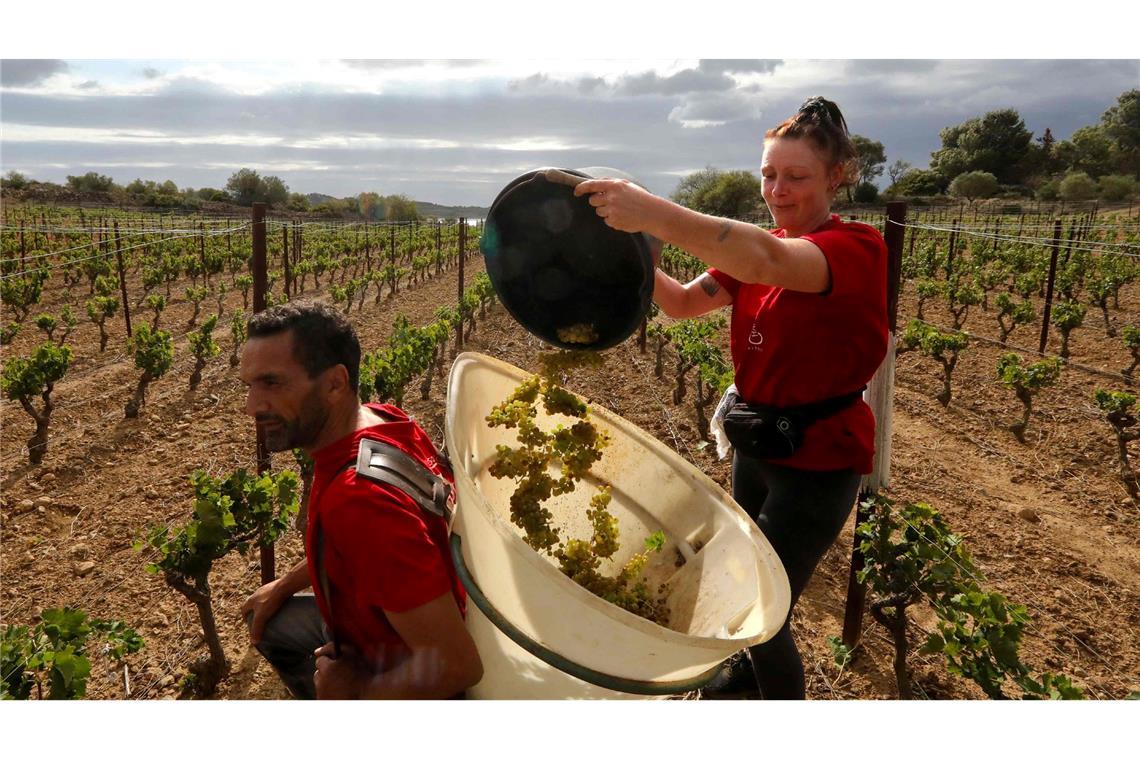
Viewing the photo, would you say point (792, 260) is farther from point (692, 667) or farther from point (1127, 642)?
point (1127, 642)

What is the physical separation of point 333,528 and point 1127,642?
4.88 meters

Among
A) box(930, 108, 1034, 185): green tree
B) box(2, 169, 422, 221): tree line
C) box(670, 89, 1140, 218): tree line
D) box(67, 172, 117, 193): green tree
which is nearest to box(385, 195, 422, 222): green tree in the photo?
box(2, 169, 422, 221): tree line

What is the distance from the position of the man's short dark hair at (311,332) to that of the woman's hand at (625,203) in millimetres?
912

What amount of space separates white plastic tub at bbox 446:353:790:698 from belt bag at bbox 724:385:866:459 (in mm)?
292

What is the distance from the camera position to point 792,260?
1.75 meters

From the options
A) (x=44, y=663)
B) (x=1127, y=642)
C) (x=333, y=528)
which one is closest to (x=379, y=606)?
(x=333, y=528)

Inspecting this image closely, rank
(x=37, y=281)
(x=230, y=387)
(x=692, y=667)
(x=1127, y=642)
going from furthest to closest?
1. (x=37, y=281)
2. (x=230, y=387)
3. (x=1127, y=642)
4. (x=692, y=667)

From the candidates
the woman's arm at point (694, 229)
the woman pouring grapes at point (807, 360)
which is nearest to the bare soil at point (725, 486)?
the woman pouring grapes at point (807, 360)

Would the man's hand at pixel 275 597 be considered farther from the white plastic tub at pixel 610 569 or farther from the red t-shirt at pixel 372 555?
the white plastic tub at pixel 610 569

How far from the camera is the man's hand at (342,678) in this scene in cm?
193

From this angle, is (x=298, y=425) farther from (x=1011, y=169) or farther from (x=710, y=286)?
(x=1011, y=169)

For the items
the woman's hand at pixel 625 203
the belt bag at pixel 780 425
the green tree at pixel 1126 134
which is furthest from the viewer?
the green tree at pixel 1126 134

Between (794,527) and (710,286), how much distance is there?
0.91 meters

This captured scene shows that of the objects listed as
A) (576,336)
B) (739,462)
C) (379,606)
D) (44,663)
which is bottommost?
(44,663)
